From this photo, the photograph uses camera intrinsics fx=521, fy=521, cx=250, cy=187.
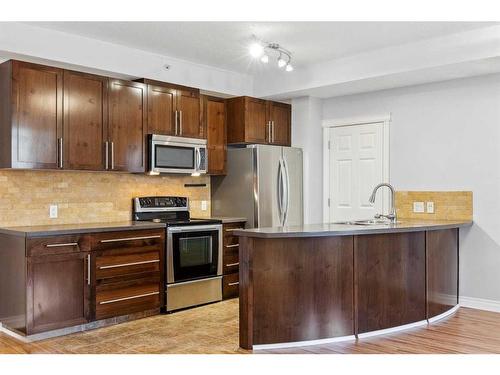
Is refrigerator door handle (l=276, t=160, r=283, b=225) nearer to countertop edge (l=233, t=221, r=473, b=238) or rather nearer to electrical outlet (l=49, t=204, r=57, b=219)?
countertop edge (l=233, t=221, r=473, b=238)

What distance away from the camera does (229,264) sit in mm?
5539

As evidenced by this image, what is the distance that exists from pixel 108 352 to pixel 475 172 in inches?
145

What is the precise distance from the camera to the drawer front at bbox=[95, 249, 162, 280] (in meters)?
4.37

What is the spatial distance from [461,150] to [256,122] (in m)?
2.20

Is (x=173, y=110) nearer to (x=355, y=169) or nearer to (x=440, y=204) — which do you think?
(x=355, y=169)

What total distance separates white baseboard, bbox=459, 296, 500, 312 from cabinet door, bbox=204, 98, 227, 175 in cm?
283

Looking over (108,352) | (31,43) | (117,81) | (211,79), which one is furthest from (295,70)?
(108,352)

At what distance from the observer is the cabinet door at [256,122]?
585 centimetres

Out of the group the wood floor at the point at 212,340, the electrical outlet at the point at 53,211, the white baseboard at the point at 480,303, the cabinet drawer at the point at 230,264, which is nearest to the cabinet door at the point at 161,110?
the electrical outlet at the point at 53,211

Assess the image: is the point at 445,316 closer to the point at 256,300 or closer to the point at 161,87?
the point at 256,300

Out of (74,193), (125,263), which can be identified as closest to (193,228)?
(125,263)

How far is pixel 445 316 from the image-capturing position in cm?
466

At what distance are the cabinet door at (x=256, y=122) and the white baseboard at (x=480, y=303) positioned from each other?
2.70 m

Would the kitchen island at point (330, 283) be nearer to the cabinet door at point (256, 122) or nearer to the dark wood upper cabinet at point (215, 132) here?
the dark wood upper cabinet at point (215, 132)
